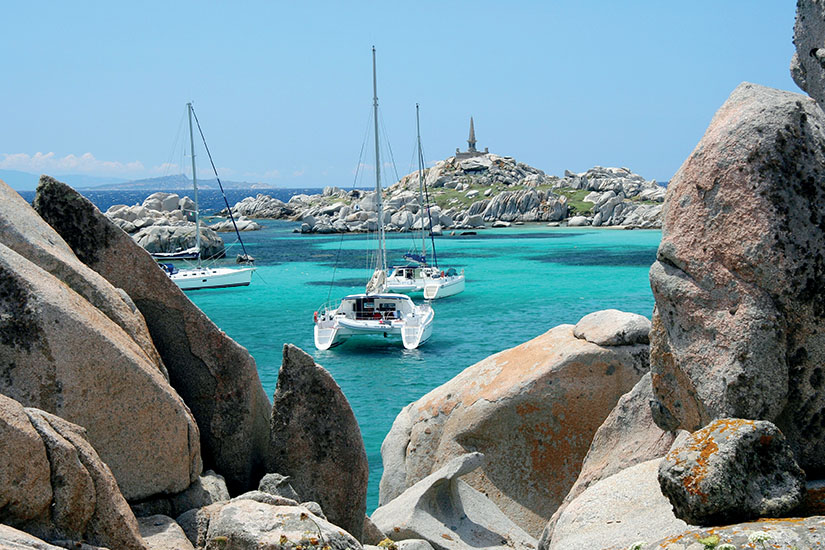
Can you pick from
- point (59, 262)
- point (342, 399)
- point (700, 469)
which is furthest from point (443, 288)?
point (700, 469)

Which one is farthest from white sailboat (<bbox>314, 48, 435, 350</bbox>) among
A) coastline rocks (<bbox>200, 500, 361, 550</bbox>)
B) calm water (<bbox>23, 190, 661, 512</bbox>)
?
coastline rocks (<bbox>200, 500, 361, 550</bbox>)

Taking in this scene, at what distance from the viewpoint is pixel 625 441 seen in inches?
357

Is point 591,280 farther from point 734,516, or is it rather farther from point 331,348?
point 734,516

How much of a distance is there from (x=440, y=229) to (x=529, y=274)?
52.5 meters

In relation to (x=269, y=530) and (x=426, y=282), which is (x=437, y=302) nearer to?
(x=426, y=282)

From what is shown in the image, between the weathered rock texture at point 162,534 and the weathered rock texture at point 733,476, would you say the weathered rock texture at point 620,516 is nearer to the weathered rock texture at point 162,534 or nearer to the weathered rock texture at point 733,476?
the weathered rock texture at point 733,476

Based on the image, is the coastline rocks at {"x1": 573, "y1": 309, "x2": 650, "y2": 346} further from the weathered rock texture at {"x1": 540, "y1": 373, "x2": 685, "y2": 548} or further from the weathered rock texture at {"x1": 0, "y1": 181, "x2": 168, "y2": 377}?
the weathered rock texture at {"x1": 0, "y1": 181, "x2": 168, "y2": 377}

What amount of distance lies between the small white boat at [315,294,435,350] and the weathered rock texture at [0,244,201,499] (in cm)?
3185

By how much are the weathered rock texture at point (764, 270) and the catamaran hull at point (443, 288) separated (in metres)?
48.6

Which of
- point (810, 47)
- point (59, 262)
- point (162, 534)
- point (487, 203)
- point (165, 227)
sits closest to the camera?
point (162, 534)

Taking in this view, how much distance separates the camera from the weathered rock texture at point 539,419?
12984mm

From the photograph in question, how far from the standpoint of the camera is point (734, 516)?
542 cm

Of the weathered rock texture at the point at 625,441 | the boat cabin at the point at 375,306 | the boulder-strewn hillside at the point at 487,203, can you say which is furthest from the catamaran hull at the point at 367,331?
the boulder-strewn hillside at the point at 487,203

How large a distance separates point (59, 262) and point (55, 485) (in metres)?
2.79
